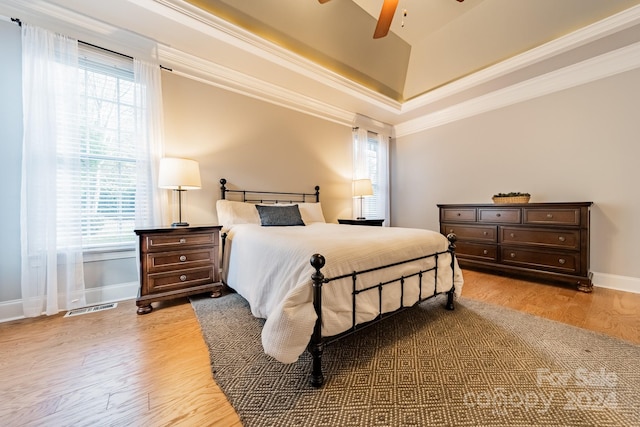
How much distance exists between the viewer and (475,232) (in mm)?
3500

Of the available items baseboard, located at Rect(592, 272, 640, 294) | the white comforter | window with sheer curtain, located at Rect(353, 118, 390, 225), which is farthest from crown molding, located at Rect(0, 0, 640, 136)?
baseboard, located at Rect(592, 272, 640, 294)

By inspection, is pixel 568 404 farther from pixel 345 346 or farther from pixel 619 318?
pixel 619 318

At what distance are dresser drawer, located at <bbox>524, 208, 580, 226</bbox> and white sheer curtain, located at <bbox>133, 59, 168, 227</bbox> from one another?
426 centimetres

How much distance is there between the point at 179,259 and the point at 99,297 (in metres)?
0.91

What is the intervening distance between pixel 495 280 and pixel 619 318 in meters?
1.13

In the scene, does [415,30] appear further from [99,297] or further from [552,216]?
[99,297]

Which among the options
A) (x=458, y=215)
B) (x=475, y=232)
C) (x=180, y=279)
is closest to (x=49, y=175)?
(x=180, y=279)

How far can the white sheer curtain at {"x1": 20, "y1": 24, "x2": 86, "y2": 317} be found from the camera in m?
2.05

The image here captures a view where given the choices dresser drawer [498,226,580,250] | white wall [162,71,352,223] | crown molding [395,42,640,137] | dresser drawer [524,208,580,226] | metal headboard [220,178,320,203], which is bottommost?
dresser drawer [498,226,580,250]

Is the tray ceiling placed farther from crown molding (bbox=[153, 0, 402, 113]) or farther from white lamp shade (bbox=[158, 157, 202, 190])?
white lamp shade (bbox=[158, 157, 202, 190])

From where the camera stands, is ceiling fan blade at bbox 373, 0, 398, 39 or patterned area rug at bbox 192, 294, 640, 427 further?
ceiling fan blade at bbox 373, 0, 398, 39

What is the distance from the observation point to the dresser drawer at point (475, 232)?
3.34 meters

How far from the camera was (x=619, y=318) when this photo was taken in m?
2.03

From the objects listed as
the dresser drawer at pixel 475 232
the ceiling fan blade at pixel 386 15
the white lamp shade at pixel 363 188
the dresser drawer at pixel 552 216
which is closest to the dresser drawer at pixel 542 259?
the dresser drawer at pixel 475 232
